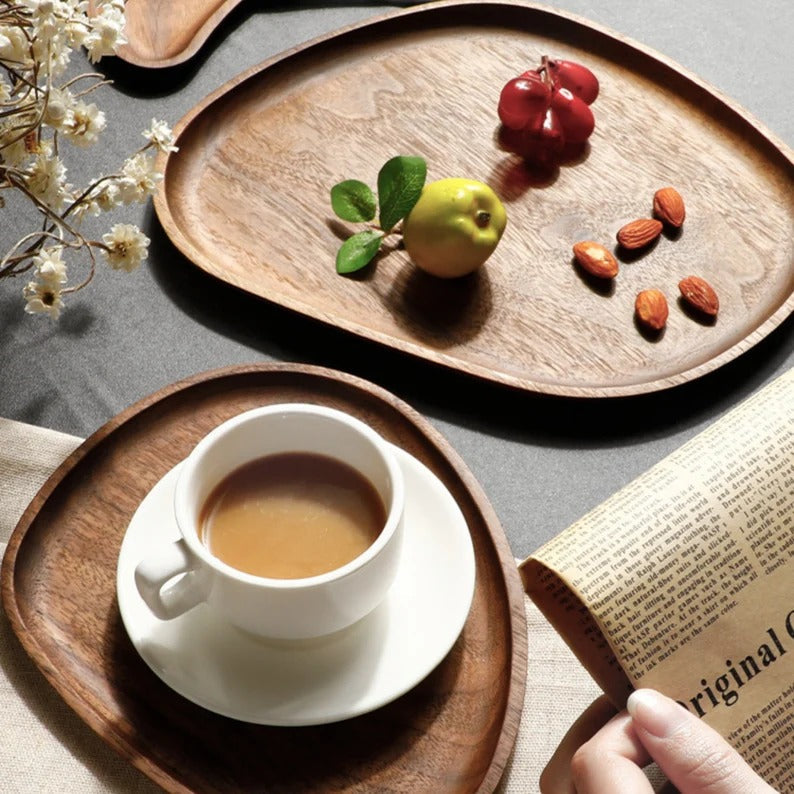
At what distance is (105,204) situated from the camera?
2.83 feet

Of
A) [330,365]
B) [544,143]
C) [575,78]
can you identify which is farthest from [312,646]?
[575,78]


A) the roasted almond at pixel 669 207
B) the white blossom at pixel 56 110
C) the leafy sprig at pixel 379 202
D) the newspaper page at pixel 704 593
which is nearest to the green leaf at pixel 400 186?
the leafy sprig at pixel 379 202

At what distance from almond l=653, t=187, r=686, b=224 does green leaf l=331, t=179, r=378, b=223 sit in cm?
32

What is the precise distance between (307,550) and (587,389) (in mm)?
377

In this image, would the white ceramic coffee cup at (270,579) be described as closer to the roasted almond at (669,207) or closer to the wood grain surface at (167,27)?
the roasted almond at (669,207)

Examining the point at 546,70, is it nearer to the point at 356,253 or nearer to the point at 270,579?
the point at 356,253

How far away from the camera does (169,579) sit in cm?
64

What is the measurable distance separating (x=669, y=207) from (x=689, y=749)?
2.23 feet

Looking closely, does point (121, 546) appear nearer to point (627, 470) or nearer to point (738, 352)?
point (627, 470)

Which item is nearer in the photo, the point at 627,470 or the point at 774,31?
the point at 627,470

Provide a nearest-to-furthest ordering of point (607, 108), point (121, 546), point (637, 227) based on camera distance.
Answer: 1. point (121, 546)
2. point (637, 227)
3. point (607, 108)

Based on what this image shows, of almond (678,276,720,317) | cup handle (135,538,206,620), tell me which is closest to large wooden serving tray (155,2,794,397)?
almond (678,276,720,317)

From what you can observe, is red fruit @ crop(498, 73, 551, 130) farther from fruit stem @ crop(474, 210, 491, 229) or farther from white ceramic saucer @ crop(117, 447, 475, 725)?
white ceramic saucer @ crop(117, 447, 475, 725)

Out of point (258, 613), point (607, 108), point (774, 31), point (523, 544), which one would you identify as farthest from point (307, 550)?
point (774, 31)
